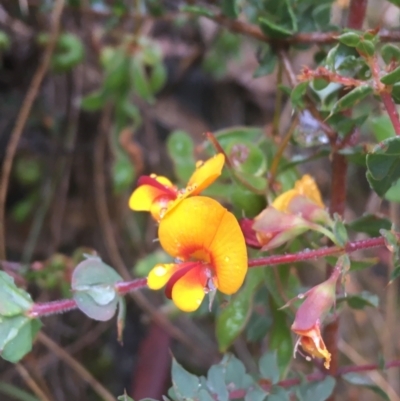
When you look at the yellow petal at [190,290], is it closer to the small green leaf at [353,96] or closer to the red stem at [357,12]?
the small green leaf at [353,96]

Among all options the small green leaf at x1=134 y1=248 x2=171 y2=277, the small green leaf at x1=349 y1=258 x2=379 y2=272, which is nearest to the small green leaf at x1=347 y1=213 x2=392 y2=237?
the small green leaf at x1=349 y1=258 x2=379 y2=272

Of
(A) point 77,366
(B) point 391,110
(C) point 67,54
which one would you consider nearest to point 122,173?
(C) point 67,54

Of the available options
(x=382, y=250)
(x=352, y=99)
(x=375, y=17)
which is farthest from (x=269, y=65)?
(x=375, y=17)

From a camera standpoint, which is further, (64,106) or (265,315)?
(64,106)

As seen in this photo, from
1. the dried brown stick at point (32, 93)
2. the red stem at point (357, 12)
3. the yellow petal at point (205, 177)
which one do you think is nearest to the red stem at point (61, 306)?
the yellow petal at point (205, 177)

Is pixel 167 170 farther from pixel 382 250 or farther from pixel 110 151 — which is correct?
pixel 382 250

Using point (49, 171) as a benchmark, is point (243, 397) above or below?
above
